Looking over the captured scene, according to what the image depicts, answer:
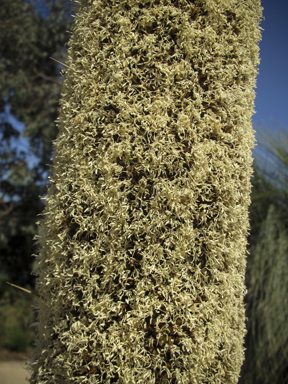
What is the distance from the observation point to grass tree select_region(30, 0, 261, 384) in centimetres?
159

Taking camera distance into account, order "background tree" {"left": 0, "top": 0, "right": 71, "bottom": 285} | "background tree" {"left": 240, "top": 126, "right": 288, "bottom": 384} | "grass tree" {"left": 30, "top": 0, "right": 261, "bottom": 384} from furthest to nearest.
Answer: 1. "background tree" {"left": 0, "top": 0, "right": 71, "bottom": 285}
2. "background tree" {"left": 240, "top": 126, "right": 288, "bottom": 384}
3. "grass tree" {"left": 30, "top": 0, "right": 261, "bottom": 384}

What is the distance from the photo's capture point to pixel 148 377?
154 cm

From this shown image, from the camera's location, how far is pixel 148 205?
1.67 metres

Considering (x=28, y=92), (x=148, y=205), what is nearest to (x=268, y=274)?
(x=148, y=205)

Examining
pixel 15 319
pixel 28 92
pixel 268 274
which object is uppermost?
pixel 28 92

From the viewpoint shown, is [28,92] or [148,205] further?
[28,92]

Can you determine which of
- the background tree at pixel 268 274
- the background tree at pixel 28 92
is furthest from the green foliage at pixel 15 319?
the background tree at pixel 268 274

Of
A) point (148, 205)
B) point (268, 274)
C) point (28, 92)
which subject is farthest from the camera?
point (28, 92)

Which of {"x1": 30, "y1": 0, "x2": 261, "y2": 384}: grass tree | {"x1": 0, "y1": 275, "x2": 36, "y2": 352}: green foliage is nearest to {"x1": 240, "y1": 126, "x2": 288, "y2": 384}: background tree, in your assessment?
{"x1": 30, "y1": 0, "x2": 261, "y2": 384}: grass tree

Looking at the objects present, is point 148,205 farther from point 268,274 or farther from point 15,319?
point 15,319

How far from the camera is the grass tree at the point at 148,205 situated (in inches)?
62.7

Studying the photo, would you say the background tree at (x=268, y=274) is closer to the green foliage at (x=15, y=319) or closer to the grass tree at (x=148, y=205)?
the grass tree at (x=148, y=205)

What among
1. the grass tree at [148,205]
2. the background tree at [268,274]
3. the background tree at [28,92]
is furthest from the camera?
the background tree at [28,92]

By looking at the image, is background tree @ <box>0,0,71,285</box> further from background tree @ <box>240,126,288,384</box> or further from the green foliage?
background tree @ <box>240,126,288,384</box>
